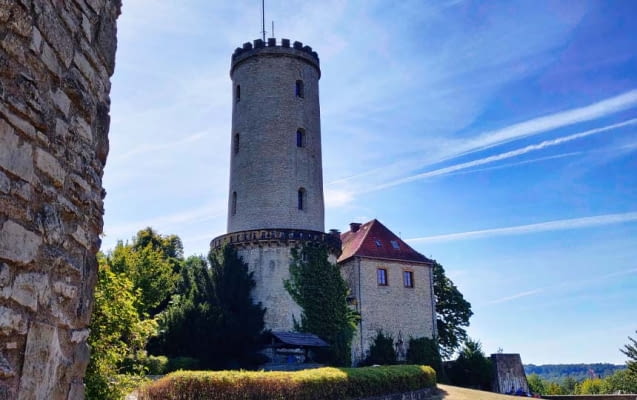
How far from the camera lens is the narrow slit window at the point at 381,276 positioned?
111ft

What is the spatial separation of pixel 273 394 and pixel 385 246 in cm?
2175

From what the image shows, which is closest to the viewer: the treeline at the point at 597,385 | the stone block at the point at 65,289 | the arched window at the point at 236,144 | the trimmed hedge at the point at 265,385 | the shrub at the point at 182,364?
the stone block at the point at 65,289

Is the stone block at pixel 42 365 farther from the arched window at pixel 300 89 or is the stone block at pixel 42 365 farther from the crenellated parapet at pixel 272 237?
the arched window at pixel 300 89

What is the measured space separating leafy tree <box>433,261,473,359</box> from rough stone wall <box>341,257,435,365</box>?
5.12m

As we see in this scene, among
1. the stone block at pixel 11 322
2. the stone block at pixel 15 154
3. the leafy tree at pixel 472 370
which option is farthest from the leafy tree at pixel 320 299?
the stone block at pixel 15 154

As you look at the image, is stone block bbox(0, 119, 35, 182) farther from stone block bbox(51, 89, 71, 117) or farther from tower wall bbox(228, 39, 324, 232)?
tower wall bbox(228, 39, 324, 232)

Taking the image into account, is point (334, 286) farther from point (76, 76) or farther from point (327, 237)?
point (76, 76)

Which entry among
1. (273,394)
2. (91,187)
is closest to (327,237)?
(273,394)

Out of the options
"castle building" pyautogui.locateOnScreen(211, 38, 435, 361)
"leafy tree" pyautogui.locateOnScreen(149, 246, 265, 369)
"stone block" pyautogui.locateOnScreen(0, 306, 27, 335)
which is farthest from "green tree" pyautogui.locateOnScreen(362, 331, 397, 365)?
"stone block" pyautogui.locateOnScreen(0, 306, 27, 335)

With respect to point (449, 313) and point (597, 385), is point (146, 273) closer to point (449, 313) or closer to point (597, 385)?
point (449, 313)

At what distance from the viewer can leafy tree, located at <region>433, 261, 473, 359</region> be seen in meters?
39.0

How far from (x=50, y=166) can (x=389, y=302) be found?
1229 inches

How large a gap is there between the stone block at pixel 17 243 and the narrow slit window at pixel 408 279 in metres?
32.5

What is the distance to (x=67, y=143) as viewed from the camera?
3.93 metres
